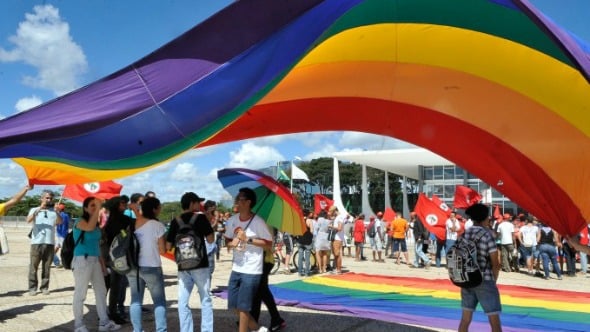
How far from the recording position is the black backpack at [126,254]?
16.3 feet


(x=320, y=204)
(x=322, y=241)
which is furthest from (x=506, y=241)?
(x=320, y=204)

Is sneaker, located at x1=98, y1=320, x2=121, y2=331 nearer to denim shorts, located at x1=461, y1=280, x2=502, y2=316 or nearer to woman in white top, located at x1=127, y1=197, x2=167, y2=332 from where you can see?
woman in white top, located at x1=127, y1=197, x2=167, y2=332

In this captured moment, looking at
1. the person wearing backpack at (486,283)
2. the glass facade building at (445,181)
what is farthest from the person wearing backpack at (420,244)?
the glass facade building at (445,181)

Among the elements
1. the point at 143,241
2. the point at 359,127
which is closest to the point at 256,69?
the point at 143,241

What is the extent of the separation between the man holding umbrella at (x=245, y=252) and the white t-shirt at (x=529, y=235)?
9.67 m

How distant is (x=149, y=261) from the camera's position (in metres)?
4.92

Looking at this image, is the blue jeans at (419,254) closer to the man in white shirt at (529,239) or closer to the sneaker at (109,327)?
the man in white shirt at (529,239)

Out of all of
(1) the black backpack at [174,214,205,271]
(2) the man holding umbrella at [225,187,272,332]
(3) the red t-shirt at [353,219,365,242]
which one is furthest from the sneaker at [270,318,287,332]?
(3) the red t-shirt at [353,219,365,242]

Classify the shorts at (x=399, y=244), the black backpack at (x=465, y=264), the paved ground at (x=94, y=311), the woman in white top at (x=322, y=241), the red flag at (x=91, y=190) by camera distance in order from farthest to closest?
the shorts at (x=399, y=244), the woman in white top at (x=322, y=241), the red flag at (x=91, y=190), the paved ground at (x=94, y=311), the black backpack at (x=465, y=264)

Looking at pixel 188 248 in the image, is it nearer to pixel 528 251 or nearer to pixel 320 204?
pixel 320 204

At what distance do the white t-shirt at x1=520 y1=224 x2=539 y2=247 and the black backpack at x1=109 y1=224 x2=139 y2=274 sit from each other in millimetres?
10622

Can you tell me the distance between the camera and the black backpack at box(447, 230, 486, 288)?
14.8 feet

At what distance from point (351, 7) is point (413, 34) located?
992 millimetres

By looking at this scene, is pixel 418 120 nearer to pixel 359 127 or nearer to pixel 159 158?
pixel 359 127
